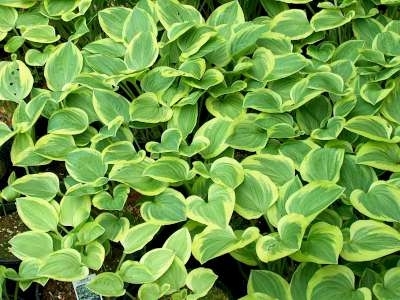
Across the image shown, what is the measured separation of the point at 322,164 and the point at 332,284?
282 millimetres

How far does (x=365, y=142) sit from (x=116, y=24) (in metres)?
0.81

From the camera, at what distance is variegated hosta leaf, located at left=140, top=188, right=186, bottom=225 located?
1423mm

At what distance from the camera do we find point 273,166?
4.87 ft

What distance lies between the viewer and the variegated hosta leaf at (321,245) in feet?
4.09

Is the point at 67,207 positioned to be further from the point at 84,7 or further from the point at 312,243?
the point at 84,7

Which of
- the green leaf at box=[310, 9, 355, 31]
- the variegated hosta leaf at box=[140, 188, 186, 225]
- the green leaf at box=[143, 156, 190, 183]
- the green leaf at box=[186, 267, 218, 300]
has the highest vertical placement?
the green leaf at box=[310, 9, 355, 31]

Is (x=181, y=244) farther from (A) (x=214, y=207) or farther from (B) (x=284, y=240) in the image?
(B) (x=284, y=240)

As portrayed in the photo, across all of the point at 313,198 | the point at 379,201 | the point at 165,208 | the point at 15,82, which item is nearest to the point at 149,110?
the point at 165,208

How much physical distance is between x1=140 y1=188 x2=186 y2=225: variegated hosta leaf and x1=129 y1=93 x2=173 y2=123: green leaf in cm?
23

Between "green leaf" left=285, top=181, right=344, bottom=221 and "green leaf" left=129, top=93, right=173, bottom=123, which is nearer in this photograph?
"green leaf" left=285, top=181, right=344, bottom=221

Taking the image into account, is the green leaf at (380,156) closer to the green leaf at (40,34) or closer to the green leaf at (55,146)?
the green leaf at (55,146)

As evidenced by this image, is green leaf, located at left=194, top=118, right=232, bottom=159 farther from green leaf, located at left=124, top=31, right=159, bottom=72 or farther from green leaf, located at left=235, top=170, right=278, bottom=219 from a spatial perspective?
green leaf, located at left=124, top=31, right=159, bottom=72

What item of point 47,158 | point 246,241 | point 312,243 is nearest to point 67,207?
point 47,158

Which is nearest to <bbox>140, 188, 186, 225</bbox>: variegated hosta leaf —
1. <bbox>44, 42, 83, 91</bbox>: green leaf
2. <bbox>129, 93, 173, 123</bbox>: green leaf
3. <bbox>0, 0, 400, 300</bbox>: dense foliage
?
<bbox>0, 0, 400, 300</bbox>: dense foliage
